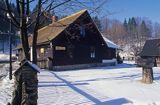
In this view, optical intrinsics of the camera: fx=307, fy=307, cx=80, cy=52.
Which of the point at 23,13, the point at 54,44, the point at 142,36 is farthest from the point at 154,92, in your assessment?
the point at 142,36

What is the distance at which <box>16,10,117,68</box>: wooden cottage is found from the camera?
32.2 m

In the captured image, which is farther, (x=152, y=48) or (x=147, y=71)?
(x=152, y=48)

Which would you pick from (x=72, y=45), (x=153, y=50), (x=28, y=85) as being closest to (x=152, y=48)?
(x=153, y=50)

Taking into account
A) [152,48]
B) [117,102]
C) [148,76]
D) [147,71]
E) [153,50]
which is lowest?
[117,102]

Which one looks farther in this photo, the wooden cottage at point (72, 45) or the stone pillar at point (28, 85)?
the wooden cottage at point (72, 45)

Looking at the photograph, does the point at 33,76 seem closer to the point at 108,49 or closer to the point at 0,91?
the point at 0,91

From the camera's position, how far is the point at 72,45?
1351 inches

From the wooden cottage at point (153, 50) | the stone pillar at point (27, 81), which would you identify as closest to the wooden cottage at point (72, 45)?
the wooden cottage at point (153, 50)

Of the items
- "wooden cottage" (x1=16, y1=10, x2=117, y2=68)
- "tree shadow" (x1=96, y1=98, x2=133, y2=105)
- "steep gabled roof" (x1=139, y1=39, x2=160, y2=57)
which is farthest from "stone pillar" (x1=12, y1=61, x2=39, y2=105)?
"steep gabled roof" (x1=139, y1=39, x2=160, y2=57)

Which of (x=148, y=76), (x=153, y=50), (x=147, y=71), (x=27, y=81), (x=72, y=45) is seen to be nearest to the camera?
(x=27, y=81)

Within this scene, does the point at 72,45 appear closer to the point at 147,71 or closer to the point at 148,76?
the point at 147,71

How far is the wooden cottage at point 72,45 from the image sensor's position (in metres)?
32.2

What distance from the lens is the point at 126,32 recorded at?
122438 mm

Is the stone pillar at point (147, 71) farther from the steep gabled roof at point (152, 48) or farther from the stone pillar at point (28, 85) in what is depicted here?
the steep gabled roof at point (152, 48)
